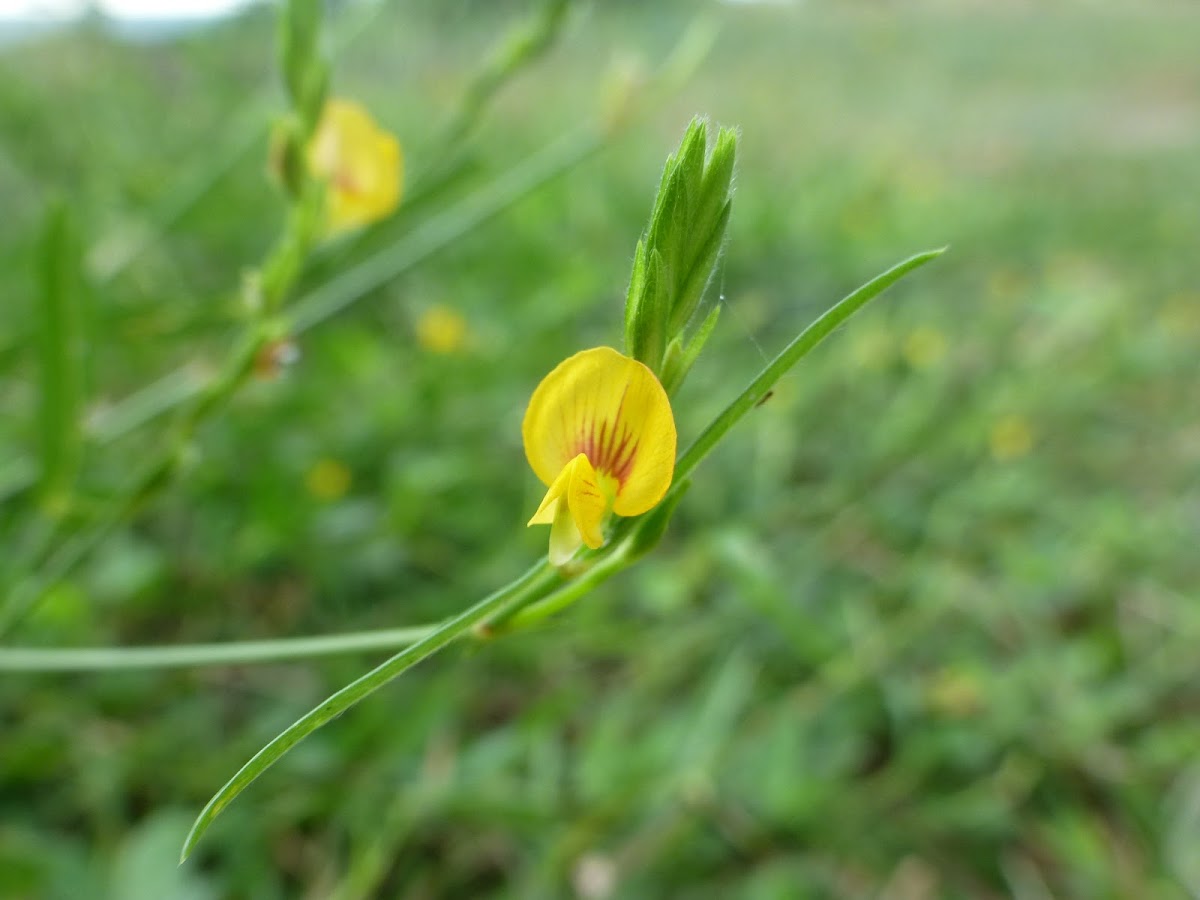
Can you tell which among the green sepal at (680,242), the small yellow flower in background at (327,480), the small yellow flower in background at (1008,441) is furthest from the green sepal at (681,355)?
the small yellow flower in background at (1008,441)

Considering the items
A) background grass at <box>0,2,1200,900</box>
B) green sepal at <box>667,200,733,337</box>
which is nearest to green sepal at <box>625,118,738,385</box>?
green sepal at <box>667,200,733,337</box>

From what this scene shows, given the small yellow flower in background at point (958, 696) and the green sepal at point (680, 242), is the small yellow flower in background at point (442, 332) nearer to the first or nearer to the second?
the small yellow flower in background at point (958, 696)

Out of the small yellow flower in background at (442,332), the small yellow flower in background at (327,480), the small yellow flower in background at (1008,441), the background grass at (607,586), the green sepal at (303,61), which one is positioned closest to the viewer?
the green sepal at (303,61)

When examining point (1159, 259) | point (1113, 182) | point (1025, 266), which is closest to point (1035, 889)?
point (1025, 266)

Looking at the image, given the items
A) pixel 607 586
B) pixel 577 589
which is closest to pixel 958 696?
pixel 607 586

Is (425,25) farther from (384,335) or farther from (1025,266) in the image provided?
(1025,266)

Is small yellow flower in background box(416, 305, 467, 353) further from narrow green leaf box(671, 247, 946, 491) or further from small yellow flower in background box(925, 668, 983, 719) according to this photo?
narrow green leaf box(671, 247, 946, 491)
